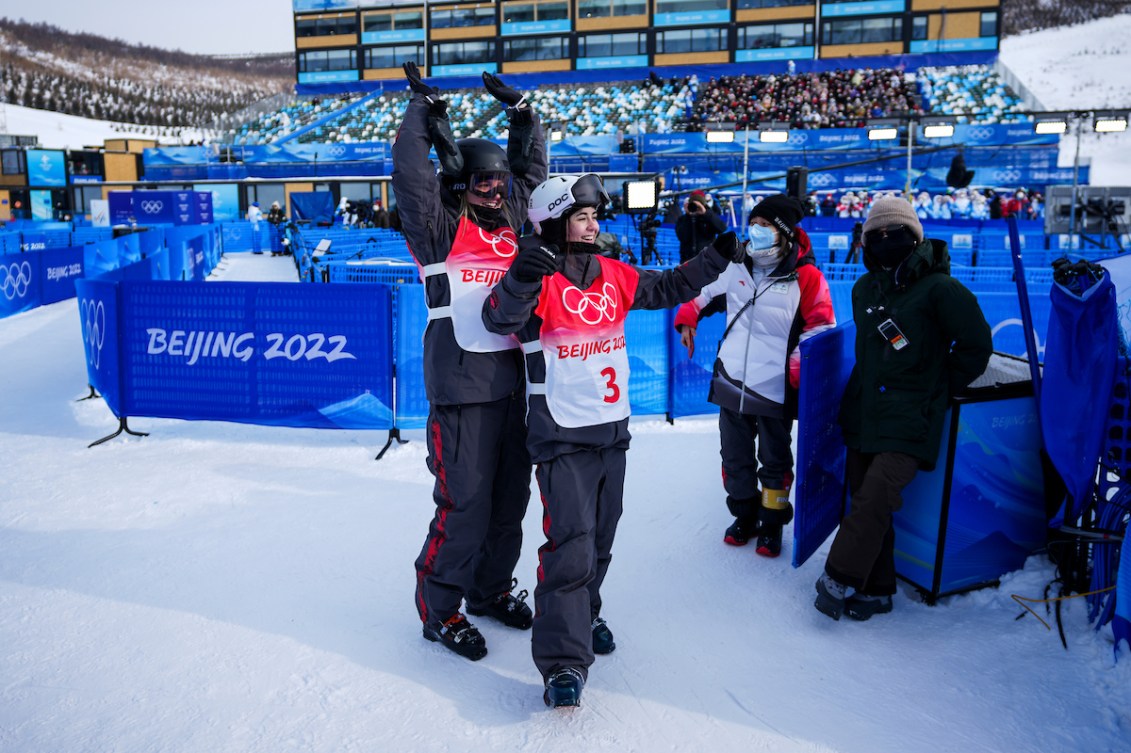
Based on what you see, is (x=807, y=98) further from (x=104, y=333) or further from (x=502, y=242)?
(x=502, y=242)

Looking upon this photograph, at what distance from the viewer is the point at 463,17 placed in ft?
197

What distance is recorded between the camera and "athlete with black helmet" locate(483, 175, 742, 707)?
120 inches

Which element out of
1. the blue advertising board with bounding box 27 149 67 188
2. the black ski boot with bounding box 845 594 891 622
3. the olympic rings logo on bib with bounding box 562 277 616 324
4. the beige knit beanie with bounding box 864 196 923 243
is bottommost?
the black ski boot with bounding box 845 594 891 622

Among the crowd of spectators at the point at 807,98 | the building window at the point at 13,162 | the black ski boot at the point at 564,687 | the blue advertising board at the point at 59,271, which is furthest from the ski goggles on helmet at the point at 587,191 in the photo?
the building window at the point at 13,162

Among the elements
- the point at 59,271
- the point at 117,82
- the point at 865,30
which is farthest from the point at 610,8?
the point at 117,82

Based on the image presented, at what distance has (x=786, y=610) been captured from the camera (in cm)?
391

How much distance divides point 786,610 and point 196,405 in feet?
16.2

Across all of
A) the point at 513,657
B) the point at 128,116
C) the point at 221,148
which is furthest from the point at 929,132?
the point at 128,116

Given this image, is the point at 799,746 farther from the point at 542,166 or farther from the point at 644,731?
the point at 542,166

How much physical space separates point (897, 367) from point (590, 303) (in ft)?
4.58

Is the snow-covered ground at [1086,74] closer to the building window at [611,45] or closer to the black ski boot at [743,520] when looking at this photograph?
the building window at [611,45]

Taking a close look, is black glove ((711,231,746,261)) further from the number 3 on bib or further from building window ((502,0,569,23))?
building window ((502,0,569,23))

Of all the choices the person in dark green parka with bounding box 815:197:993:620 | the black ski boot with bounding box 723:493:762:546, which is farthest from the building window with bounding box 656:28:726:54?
the person in dark green parka with bounding box 815:197:993:620

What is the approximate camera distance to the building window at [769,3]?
2093 inches
